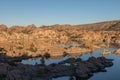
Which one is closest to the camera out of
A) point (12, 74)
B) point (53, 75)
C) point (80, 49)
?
point (12, 74)

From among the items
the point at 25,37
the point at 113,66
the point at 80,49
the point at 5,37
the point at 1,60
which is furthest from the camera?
the point at 25,37

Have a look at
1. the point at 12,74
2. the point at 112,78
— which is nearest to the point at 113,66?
the point at 112,78

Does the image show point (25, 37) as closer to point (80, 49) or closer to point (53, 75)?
point (80, 49)

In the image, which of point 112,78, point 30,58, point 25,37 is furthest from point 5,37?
point 112,78

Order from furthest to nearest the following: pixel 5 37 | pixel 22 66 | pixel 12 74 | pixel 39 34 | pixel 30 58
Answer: pixel 39 34 → pixel 5 37 → pixel 30 58 → pixel 22 66 → pixel 12 74

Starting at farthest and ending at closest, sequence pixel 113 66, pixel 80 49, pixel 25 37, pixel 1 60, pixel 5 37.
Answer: pixel 25 37 → pixel 5 37 → pixel 80 49 → pixel 1 60 → pixel 113 66

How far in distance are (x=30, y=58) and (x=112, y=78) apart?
28.9 metres

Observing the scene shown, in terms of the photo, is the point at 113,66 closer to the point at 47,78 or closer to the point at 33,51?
the point at 47,78

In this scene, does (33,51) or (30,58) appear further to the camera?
(33,51)

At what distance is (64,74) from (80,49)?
37881mm

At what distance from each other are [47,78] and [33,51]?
35677 millimetres

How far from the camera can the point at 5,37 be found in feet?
427

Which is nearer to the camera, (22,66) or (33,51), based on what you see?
(22,66)

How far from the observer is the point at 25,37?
143125mm
